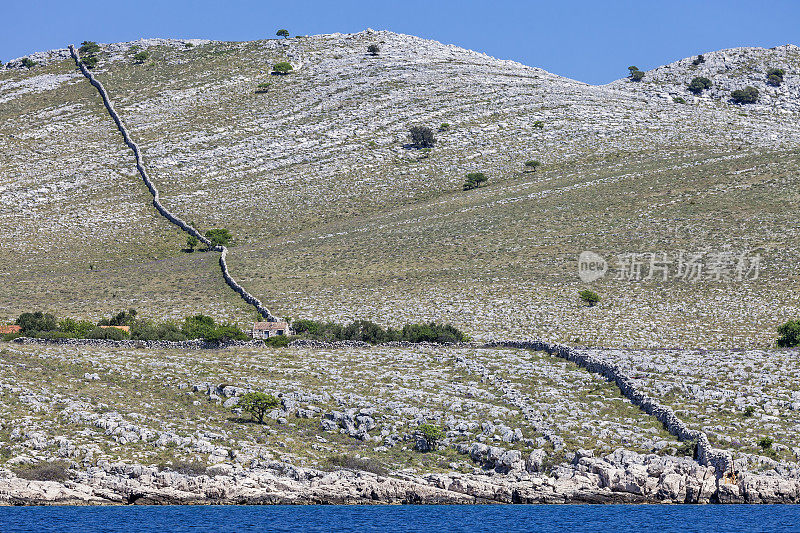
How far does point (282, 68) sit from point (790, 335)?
111 meters

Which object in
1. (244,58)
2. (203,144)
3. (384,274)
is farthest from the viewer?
(244,58)

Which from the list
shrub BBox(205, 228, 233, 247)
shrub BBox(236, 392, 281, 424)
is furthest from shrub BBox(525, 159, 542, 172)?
shrub BBox(236, 392, 281, 424)

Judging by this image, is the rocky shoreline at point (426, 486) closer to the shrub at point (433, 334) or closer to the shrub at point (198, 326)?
the shrub at point (433, 334)

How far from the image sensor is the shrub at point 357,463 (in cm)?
4622

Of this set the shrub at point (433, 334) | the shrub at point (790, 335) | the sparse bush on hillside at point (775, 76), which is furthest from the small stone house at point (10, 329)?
the sparse bush on hillside at point (775, 76)

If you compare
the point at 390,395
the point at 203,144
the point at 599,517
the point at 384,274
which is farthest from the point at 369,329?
the point at 203,144

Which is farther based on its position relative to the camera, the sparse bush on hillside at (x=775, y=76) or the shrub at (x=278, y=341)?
the sparse bush on hillside at (x=775, y=76)

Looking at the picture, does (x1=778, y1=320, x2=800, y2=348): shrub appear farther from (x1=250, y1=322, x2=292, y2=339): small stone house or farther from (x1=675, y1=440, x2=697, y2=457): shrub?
(x1=250, y1=322, x2=292, y2=339): small stone house

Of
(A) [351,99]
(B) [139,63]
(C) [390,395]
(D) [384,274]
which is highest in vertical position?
(B) [139,63]

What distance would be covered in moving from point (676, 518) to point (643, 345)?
29.5m

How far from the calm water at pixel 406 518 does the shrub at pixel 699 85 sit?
415 feet

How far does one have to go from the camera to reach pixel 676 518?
41156mm

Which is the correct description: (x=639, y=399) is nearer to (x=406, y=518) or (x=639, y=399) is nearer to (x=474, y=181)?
(x=406, y=518)

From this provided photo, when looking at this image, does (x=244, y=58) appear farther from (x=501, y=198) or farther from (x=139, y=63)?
(x=501, y=198)
